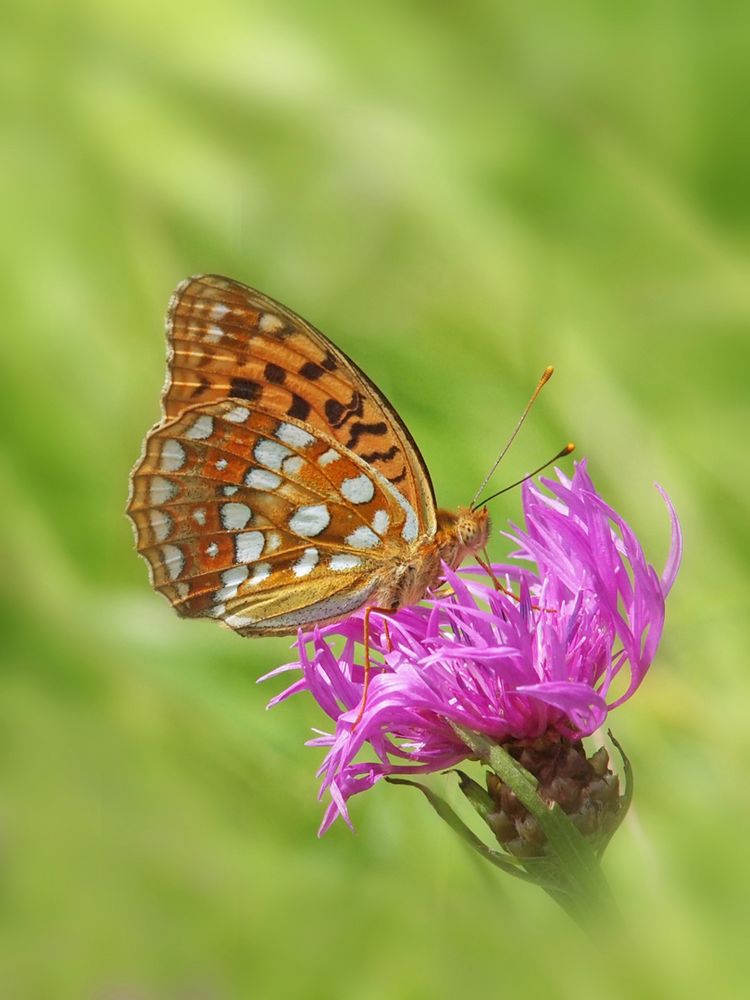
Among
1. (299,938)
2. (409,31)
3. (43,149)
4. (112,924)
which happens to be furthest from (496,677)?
(43,149)

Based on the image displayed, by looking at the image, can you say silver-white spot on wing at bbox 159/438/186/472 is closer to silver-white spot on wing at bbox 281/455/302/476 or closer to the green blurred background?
silver-white spot on wing at bbox 281/455/302/476

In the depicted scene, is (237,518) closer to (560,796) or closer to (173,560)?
(173,560)

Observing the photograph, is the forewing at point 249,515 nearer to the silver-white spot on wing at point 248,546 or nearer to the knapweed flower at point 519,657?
the silver-white spot on wing at point 248,546

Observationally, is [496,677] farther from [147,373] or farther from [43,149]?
[43,149]

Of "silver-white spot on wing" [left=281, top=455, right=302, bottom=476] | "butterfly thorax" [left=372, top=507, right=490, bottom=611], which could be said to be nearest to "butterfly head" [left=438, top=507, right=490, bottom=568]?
"butterfly thorax" [left=372, top=507, right=490, bottom=611]

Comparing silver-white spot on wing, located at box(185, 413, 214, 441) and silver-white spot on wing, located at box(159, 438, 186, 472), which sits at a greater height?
silver-white spot on wing, located at box(185, 413, 214, 441)

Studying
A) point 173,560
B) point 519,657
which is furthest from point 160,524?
point 519,657
